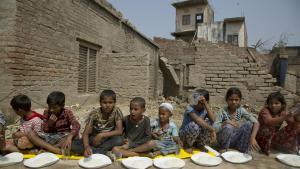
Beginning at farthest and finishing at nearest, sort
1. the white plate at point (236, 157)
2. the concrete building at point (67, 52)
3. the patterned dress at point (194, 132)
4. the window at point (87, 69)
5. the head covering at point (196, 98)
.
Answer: the window at point (87, 69)
the concrete building at point (67, 52)
the head covering at point (196, 98)
the patterned dress at point (194, 132)
the white plate at point (236, 157)

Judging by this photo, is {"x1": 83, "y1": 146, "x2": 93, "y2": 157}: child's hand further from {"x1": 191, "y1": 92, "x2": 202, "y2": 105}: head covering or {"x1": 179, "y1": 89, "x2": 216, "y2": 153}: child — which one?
{"x1": 191, "y1": 92, "x2": 202, "y2": 105}: head covering

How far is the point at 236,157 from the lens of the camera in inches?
110

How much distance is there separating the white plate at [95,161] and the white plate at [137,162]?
0.20m

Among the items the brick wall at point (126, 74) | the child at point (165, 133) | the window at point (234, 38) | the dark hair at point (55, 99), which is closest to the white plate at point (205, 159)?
the child at point (165, 133)

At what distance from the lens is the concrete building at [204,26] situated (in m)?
26.4

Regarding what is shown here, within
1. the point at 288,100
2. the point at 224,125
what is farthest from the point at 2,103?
the point at 288,100

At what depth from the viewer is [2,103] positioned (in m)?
4.66

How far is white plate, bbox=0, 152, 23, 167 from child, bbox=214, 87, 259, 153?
245 centimetres

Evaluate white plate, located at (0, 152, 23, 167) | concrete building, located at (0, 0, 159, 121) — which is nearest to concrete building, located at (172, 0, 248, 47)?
concrete building, located at (0, 0, 159, 121)

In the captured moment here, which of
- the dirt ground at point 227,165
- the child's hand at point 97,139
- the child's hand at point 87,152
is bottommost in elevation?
the dirt ground at point 227,165

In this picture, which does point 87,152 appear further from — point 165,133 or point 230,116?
point 230,116

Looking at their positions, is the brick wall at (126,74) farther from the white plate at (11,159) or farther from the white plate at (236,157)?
the white plate at (11,159)

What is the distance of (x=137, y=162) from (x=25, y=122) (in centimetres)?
157

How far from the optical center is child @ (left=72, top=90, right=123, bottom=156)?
284 cm
